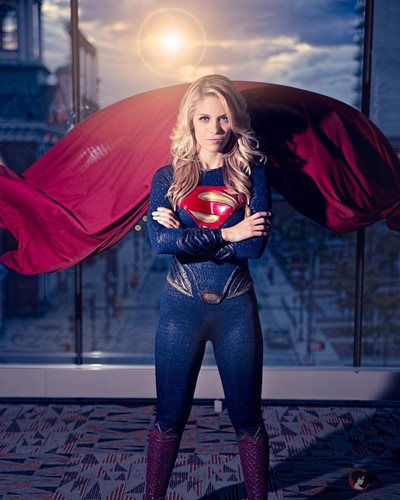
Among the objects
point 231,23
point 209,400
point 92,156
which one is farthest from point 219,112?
point 231,23

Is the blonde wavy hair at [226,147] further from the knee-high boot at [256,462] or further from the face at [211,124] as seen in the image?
the knee-high boot at [256,462]

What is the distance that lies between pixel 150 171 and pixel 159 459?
1.39m

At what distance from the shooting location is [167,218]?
1.74 meters

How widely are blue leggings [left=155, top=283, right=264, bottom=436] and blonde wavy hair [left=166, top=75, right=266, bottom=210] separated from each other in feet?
1.17

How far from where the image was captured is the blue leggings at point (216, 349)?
1726 millimetres

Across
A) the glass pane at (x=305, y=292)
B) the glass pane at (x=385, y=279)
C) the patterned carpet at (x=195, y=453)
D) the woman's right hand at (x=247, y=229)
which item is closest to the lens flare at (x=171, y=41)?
the glass pane at (x=305, y=292)

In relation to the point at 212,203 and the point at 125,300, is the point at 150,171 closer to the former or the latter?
the point at 212,203

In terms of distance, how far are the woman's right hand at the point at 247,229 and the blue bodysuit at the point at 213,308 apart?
0.09 feet

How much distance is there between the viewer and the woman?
5.62 feet

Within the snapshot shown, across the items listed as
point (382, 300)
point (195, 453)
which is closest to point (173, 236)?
point (195, 453)

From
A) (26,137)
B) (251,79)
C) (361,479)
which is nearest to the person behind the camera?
(361,479)

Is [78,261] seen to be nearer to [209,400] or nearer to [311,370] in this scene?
[209,400]

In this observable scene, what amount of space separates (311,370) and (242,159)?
1.64 metres

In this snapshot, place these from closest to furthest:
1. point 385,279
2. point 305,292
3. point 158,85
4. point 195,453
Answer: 1. point 195,453
2. point 158,85
3. point 385,279
4. point 305,292
